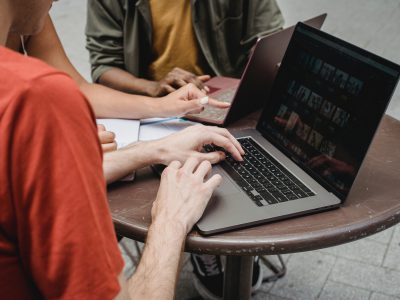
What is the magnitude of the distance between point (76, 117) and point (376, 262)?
71.0 inches

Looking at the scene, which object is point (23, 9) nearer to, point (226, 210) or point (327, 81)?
point (226, 210)

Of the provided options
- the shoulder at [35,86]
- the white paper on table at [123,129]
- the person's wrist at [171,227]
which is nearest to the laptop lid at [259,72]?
the white paper on table at [123,129]

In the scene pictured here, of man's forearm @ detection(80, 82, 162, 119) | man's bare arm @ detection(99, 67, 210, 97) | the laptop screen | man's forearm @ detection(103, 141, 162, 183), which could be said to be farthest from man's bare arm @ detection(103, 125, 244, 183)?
man's bare arm @ detection(99, 67, 210, 97)

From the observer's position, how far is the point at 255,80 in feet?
4.63

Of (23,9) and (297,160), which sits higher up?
(23,9)

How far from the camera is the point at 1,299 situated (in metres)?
0.67

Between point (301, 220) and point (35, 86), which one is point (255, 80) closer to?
point (301, 220)

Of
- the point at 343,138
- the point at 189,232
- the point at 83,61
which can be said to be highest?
the point at 343,138

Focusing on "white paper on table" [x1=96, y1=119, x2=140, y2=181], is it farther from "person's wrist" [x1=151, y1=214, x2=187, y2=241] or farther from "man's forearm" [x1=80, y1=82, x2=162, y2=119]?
"person's wrist" [x1=151, y1=214, x2=187, y2=241]

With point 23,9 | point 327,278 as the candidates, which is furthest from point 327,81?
point 327,278

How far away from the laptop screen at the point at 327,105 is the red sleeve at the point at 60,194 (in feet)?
1.88

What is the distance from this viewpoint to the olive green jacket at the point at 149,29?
1.85m

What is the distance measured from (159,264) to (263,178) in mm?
327

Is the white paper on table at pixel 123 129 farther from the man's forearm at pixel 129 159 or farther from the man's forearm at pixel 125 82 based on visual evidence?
the man's forearm at pixel 125 82
